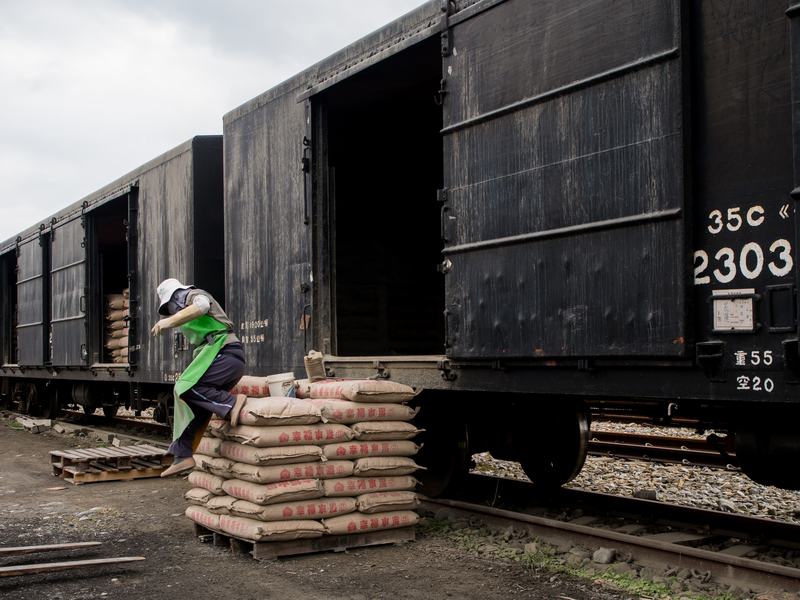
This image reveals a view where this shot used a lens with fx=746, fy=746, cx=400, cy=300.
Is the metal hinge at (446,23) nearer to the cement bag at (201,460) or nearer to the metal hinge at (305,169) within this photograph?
the metal hinge at (305,169)

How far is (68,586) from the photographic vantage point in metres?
4.34

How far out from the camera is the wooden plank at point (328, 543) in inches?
191

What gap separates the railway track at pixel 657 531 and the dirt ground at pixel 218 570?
1.67ft

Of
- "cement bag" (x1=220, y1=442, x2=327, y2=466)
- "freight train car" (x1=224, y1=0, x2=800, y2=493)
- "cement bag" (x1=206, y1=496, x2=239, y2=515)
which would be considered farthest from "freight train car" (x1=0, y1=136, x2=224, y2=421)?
"cement bag" (x1=220, y1=442, x2=327, y2=466)

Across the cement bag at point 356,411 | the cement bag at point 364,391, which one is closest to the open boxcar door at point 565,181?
the cement bag at point 364,391

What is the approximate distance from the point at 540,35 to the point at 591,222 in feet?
4.31

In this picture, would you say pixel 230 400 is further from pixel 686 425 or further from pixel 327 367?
pixel 686 425

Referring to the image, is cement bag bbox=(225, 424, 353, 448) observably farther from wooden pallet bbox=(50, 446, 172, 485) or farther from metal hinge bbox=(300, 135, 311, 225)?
wooden pallet bbox=(50, 446, 172, 485)

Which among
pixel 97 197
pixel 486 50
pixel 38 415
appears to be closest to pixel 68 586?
pixel 486 50

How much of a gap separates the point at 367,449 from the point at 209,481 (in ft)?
3.94

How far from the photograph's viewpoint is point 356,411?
529 cm

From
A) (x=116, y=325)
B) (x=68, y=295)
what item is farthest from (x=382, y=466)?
(x=68, y=295)

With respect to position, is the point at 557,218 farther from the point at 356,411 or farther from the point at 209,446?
the point at 209,446

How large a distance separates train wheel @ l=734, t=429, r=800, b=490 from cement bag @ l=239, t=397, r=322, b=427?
2.66 meters
